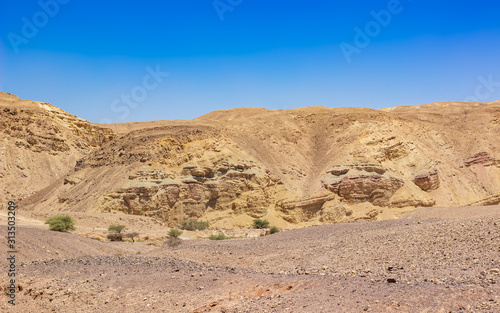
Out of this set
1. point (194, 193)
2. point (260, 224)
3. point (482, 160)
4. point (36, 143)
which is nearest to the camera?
point (260, 224)

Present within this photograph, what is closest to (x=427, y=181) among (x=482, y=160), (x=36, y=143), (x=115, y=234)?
(x=482, y=160)

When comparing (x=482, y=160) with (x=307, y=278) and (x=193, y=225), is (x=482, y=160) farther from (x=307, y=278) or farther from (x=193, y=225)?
(x=307, y=278)

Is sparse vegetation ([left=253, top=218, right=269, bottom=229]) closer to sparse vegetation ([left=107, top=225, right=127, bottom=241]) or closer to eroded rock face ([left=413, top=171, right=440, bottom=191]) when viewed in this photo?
sparse vegetation ([left=107, top=225, right=127, bottom=241])

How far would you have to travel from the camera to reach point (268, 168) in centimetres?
4200

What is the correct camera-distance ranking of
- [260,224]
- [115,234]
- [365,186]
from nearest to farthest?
[115,234] < [260,224] < [365,186]

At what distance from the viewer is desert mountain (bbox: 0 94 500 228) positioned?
37562mm

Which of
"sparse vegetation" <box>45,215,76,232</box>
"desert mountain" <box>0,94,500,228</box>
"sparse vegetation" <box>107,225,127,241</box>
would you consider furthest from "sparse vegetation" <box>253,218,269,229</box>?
"sparse vegetation" <box>45,215,76,232</box>

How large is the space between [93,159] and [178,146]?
34.6ft

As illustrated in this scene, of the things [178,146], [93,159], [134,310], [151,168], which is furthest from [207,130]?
[134,310]

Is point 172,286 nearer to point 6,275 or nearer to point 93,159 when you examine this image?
point 6,275

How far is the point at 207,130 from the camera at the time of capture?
1730 inches

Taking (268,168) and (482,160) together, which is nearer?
(268,168)

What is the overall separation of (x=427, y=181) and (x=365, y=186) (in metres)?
6.59

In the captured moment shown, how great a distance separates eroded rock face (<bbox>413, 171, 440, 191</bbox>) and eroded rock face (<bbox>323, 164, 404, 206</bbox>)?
9.13 feet
